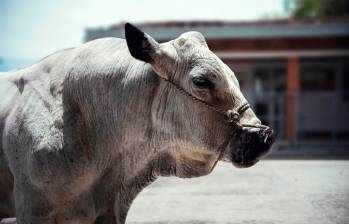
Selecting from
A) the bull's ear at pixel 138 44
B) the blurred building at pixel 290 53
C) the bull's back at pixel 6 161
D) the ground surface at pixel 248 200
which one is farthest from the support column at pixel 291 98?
the bull's ear at pixel 138 44

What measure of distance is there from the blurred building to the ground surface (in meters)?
7.12


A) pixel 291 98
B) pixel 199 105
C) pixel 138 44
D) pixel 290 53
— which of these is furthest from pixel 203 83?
pixel 290 53

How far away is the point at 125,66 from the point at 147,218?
2427 mm

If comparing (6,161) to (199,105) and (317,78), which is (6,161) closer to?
(199,105)

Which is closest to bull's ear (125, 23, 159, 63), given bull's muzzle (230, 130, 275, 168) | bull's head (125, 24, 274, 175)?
bull's head (125, 24, 274, 175)

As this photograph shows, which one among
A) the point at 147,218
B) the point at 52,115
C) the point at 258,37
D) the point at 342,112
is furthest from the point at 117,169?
the point at 342,112

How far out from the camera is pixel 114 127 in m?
1.54

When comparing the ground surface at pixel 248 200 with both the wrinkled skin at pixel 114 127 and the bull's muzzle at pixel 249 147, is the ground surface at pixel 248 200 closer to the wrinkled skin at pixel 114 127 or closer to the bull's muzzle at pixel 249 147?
the wrinkled skin at pixel 114 127

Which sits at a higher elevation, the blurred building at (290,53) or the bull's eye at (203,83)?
the bull's eye at (203,83)

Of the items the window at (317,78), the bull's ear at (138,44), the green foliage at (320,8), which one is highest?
the bull's ear at (138,44)

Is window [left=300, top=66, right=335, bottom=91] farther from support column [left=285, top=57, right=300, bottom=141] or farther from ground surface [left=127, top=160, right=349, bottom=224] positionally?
ground surface [left=127, top=160, right=349, bottom=224]

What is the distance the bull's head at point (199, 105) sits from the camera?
1329mm

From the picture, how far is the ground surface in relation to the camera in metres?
3.63

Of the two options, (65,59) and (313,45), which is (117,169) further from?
(313,45)
